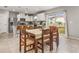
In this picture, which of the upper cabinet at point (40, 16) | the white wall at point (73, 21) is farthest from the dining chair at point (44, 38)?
the white wall at point (73, 21)

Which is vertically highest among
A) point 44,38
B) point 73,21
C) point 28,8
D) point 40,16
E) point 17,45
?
point 28,8

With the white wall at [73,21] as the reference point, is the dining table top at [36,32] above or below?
below

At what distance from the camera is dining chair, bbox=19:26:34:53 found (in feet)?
6.56

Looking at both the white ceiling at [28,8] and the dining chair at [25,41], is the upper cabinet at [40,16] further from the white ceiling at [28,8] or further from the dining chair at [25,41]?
the dining chair at [25,41]

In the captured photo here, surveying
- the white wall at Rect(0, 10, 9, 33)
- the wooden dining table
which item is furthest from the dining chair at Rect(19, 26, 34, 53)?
the white wall at Rect(0, 10, 9, 33)

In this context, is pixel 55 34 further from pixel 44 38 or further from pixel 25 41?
pixel 25 41

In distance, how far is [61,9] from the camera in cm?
196

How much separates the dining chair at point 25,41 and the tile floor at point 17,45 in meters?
0.11

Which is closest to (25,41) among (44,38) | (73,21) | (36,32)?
(36,32)

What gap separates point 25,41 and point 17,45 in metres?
0.20

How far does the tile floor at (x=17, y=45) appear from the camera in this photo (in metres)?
2.00

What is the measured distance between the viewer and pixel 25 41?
2.04 meters

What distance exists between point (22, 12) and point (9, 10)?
0.27 meters

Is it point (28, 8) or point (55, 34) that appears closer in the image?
point (28, 8)
